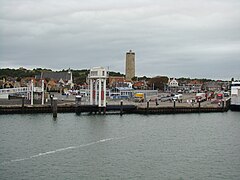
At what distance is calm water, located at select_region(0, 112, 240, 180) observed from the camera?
23094mm

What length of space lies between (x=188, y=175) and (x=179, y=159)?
402 centimetres

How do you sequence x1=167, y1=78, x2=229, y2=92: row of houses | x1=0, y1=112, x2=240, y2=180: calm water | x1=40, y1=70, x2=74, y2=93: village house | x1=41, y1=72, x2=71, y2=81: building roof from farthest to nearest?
A: x1=167, y1=78, x2=229, y2=92: row of houses → x1=41, y1=72, x2=71, y2=81: building roof → x1=40, y1=70, x2=74, y2=93: village house → x1=0, y1=112, x2=240, y2=180: calm water

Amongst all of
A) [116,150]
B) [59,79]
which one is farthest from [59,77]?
[116,150]

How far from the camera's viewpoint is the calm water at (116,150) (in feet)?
75.8

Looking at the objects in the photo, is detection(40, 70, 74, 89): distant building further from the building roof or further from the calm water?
the calm water

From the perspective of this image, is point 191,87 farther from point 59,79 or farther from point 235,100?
point 235,100

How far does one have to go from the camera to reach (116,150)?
2944 centimetres

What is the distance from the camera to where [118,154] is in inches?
1100

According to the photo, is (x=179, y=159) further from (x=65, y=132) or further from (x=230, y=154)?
(x=65, y=132)

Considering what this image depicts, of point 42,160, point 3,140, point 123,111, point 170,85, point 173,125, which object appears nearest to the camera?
point 42,160

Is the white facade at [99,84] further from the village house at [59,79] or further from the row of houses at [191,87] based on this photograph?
the row of houses at [191,87]

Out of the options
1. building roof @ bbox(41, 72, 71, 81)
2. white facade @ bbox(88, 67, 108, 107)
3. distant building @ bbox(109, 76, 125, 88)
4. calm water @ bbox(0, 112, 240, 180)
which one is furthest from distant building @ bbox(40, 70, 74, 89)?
calm water @ bbox(0, 112, 240, 180)

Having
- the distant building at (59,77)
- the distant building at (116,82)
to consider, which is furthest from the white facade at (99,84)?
the distant building at (59,77)

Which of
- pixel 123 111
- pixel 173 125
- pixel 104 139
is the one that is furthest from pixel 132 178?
pixel 123 111
